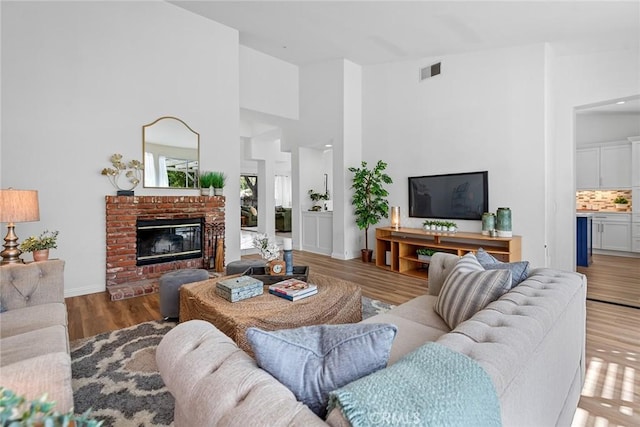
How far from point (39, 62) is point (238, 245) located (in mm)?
3173

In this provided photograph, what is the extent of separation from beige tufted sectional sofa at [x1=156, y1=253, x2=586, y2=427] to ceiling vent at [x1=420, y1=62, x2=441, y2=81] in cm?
417

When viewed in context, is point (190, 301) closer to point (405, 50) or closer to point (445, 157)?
point (445, 157)

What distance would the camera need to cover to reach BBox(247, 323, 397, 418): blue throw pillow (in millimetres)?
795

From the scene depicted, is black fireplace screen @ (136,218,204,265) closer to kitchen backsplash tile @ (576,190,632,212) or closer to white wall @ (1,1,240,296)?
white wall @ (1,1,240,296)

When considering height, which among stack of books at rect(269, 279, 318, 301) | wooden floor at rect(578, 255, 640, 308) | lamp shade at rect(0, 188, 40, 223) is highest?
lamp shade at rect(0, 188, 40, 223)

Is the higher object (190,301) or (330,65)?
(330,65)

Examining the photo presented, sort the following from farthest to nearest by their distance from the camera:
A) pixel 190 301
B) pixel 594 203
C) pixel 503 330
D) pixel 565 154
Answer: pixel 594 203, pixel 565 154, pixel 190 301, pixel 503 330

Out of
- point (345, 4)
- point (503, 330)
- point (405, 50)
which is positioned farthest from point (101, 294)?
point (405, 50)

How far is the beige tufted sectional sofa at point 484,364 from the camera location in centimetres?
69

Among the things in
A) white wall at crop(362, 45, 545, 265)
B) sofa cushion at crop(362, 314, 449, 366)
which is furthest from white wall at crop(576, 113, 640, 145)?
sofa cushion at crop(362, 314, 449, 366)

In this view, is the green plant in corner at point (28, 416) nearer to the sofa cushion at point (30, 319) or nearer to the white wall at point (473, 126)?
the sofa cushion at point (30, 319)

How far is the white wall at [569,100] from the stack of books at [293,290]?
3.69m

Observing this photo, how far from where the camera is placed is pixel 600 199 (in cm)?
642

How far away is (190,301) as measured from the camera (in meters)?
2.20
